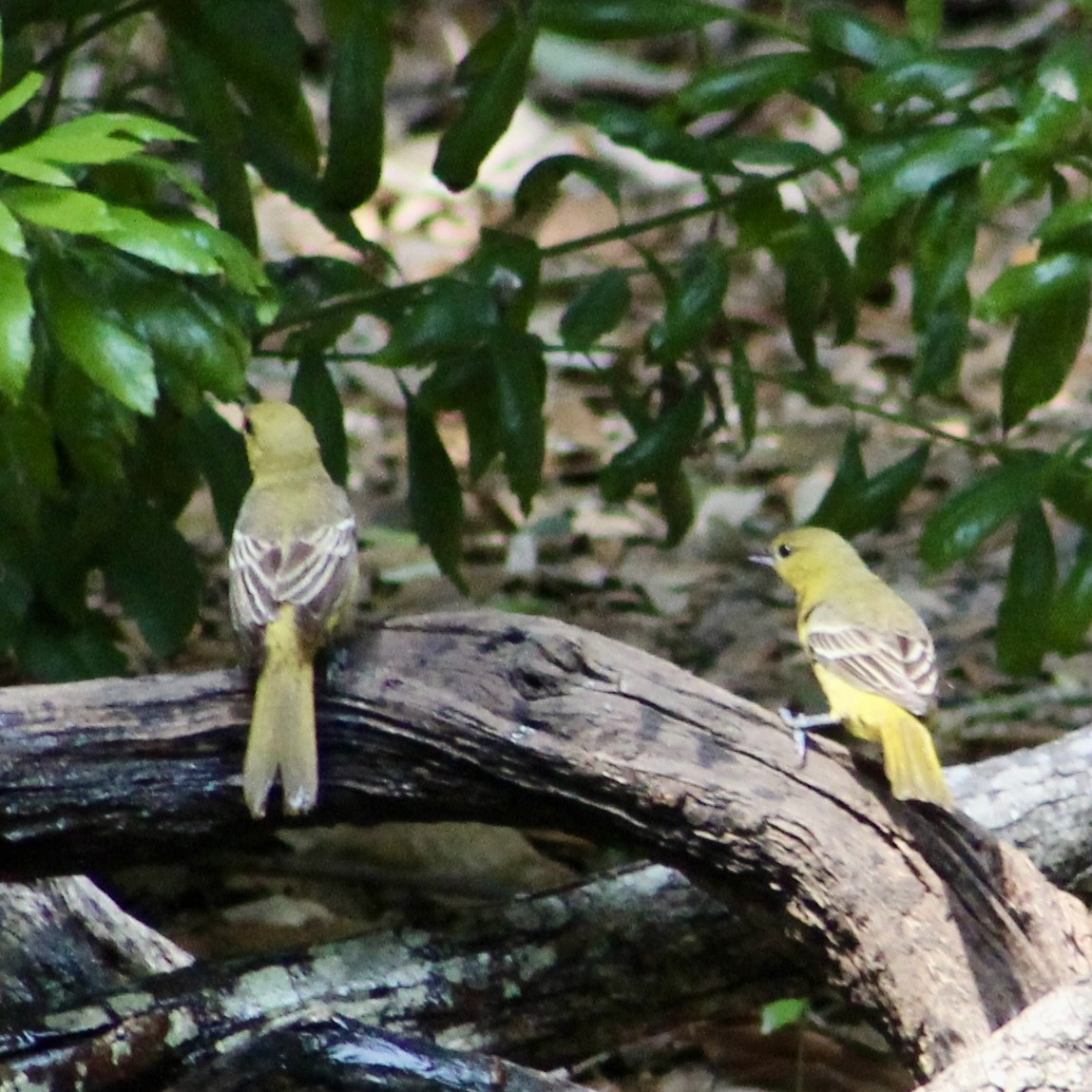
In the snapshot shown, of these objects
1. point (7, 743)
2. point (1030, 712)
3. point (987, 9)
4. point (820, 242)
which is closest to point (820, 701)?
point (1030, 712)

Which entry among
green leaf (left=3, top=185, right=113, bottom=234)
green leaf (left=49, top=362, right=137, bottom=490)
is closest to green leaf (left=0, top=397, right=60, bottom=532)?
green leaf (left=49, top=362, right=137, bottom=490)

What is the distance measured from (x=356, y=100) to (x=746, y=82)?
1.13 metres

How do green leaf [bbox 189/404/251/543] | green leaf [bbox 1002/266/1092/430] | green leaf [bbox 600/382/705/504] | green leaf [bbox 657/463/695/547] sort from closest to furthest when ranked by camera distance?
green leaf [bbox 1002/266/1092/430], green leaf [bbox 189/404/251/543], green leaf [bbox 600/382/705/504], green leaf [bbox 657/463/695/547]

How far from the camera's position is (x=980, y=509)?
5320mm

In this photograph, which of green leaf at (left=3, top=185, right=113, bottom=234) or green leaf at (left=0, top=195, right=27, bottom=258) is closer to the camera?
green leaf at (left=0, top=195, right=27, bottom=258)

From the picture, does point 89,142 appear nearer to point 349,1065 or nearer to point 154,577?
point 349,1065

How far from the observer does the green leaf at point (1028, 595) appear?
547 cm

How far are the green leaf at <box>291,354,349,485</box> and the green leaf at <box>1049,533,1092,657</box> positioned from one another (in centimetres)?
230

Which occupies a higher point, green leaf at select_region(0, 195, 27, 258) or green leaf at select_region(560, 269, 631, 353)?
green leaf at select_region(560, 269, 631, 353)

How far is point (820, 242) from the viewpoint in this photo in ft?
18.0

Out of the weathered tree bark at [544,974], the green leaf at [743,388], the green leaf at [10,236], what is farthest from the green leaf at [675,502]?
the green leaf at [10,236]

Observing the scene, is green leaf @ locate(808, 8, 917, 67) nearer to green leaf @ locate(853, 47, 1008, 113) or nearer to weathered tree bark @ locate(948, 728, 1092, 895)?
green leaf @ locate(853, 47, 1008, 113)

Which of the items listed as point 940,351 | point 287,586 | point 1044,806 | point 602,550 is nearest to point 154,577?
point 287,586

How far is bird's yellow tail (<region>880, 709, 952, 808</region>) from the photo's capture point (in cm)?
395
